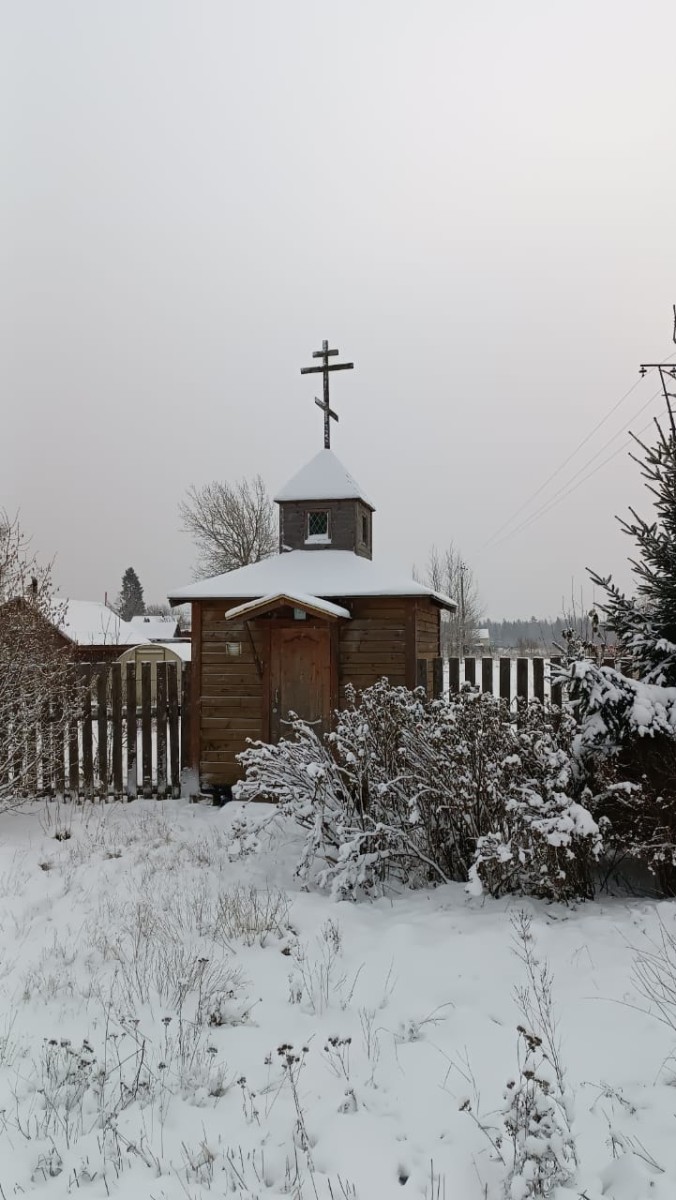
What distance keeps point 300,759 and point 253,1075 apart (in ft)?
10.4

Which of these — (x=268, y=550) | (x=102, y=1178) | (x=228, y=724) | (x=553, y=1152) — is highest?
(x=268, y=550)

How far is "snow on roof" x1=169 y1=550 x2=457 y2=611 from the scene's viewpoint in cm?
993

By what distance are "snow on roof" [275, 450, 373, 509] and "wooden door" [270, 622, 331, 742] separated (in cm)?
282

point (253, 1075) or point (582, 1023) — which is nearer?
point (253, 1075)

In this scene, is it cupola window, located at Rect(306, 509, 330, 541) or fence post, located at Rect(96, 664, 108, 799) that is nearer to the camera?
fence post, located at Rect(96, 664, 108, 799)

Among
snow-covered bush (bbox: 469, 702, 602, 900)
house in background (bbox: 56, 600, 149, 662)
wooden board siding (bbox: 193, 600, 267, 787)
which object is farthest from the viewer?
house in background (bbox: 56, 600, 149, 662)

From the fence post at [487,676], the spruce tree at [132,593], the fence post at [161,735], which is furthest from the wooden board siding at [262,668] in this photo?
the spruce tree at [132,593]

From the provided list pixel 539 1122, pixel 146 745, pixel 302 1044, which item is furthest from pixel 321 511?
pixel 539 1122

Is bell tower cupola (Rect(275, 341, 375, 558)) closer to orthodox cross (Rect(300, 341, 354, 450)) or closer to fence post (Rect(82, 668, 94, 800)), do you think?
orthodox cross (Rect(300, 341, 354, 450))

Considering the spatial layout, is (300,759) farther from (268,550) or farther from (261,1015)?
(268,550)

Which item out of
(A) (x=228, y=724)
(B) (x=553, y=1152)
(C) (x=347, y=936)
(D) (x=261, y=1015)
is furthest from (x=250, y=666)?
(B) (x=553, y=1152)

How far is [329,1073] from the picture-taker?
3.27 m

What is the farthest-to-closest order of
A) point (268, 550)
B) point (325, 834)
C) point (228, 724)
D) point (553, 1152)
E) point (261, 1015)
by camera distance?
point (268, 550) < point (228, 724) < point (325, 834) < point (261, 1015) < point (553, 1152)

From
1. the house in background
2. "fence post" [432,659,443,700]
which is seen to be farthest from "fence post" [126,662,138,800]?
the house in background
